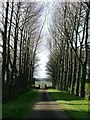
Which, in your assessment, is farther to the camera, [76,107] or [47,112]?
[76,107]

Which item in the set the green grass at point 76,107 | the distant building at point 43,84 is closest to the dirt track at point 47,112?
the green grass at point 76,107

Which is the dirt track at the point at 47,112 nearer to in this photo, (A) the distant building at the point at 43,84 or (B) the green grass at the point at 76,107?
(B) the green grass at the point at 76,107

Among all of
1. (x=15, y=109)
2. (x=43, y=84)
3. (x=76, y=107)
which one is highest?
(x=15, y=109)

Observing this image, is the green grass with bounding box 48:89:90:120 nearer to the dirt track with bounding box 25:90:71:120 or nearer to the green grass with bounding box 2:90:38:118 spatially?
the dirt track with bounding box 25:90:71:120

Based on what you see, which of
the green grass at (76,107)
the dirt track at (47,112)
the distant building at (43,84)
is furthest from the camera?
the distant building at (43,84)

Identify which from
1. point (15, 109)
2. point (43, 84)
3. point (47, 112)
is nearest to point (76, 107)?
point (47, 112)

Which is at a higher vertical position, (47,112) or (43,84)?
(47,112)

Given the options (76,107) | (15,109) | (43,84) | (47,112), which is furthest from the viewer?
(43,84)

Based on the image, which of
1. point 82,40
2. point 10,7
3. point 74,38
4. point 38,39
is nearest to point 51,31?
point 38,39

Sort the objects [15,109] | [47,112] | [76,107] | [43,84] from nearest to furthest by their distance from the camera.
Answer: [47,112] → [15,109] → [76,107] → [43,84]

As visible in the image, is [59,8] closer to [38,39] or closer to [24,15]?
[24,15]

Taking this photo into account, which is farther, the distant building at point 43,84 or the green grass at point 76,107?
the distant building at point 43,84

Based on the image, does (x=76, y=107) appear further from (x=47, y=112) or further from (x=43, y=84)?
(x=43, y=84)

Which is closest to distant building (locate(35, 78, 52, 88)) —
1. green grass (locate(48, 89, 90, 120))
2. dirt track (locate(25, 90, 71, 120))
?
green grass (locate(48, 89, 90, 120))
